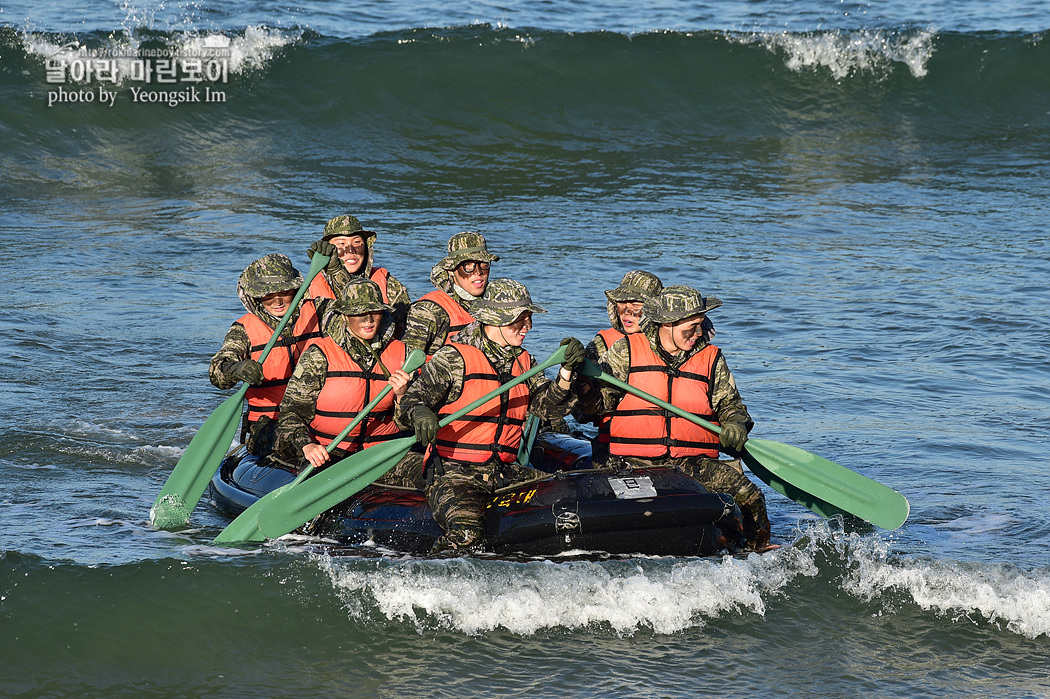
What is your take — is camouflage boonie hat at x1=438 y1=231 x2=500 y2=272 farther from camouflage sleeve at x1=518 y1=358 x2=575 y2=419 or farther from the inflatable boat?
the inflatable boat

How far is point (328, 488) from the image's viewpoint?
597 cm

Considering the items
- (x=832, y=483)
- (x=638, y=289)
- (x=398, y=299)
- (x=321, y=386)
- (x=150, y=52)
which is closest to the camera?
(x=832, y=483)

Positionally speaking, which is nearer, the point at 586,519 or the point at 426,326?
the point at 586,519

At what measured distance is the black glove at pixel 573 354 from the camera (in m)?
5.65

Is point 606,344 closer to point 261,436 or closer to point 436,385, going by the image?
point 436,385

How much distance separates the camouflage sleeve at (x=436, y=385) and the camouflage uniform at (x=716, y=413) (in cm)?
68

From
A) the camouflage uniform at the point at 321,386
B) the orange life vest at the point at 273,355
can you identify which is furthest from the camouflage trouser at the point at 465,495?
the orange life vest at the point at 273,355

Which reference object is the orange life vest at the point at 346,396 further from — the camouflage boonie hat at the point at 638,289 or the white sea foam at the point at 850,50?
the white sea foam at the point at 850,50

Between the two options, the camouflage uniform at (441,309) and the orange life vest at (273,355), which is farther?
the camouflage uniform at (441,309)

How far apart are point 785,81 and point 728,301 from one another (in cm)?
991

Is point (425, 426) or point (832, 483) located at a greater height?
point (425, 426)

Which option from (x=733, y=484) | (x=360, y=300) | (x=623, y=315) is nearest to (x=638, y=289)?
(x=623, y=315)

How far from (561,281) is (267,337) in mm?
5317

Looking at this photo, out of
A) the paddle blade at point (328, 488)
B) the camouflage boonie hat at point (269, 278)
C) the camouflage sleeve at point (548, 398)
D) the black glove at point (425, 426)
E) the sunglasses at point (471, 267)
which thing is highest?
the sunglasses at point (471, 267)
